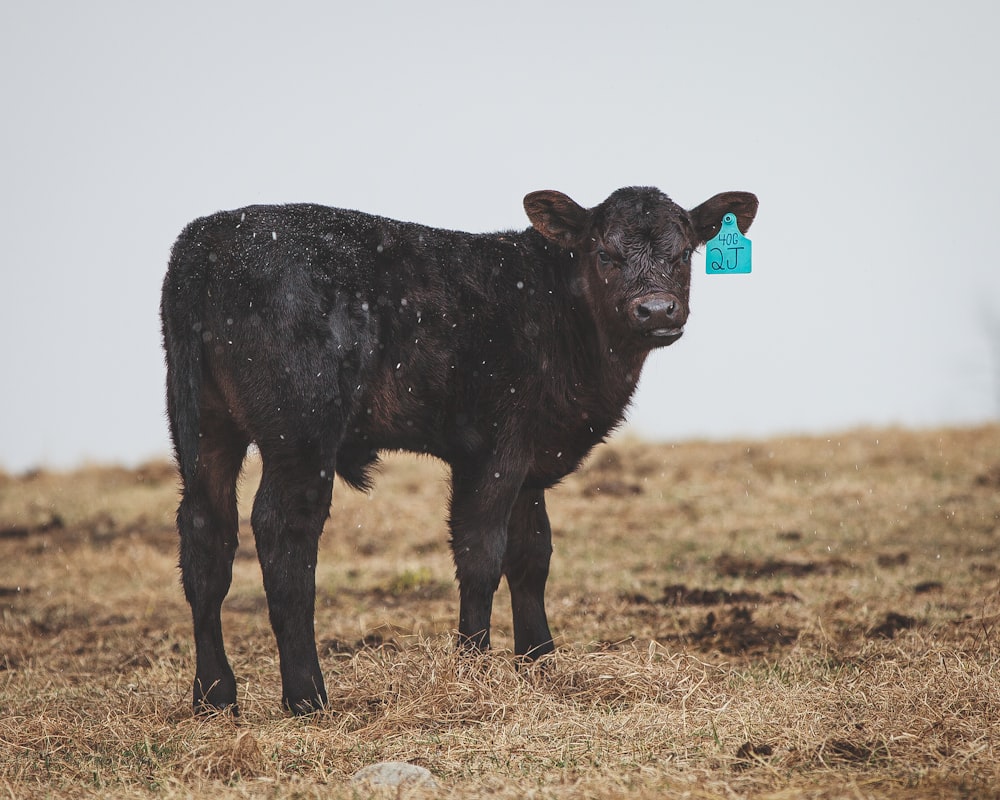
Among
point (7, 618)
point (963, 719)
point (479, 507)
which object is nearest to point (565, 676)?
point (479, 507)

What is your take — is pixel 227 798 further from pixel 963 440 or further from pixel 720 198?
pixel 963 440

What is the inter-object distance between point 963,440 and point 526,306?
1252cm

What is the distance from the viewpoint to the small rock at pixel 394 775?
14.9ft

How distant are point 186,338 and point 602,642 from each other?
3729mm

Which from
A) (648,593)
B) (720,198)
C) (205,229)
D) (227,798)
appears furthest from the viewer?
(648,593)

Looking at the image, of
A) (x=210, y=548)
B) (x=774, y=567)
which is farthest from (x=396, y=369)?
(x=774, y=567)

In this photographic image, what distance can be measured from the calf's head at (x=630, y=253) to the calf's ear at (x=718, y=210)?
132 millimetres

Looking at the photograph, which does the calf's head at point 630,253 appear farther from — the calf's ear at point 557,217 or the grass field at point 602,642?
the grass field at point 602,642

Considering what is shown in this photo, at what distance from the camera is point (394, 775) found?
4629mm

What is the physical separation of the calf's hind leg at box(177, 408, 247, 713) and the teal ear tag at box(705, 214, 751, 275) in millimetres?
3325

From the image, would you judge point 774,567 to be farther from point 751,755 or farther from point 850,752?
point 751,755

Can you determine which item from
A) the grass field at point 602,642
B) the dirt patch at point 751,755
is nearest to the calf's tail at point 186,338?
the grass field at point 602,642

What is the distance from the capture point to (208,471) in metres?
6.50

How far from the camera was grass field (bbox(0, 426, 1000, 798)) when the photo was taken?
191 inches
